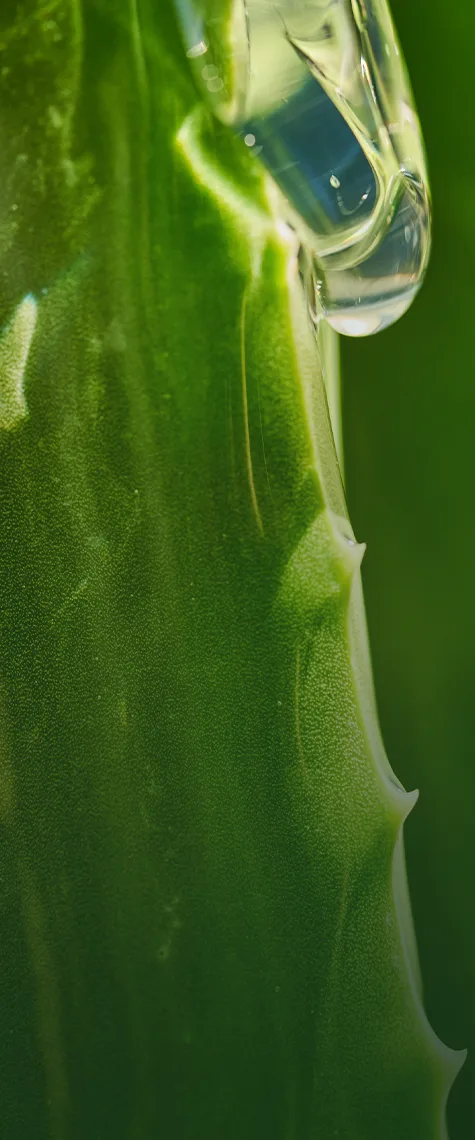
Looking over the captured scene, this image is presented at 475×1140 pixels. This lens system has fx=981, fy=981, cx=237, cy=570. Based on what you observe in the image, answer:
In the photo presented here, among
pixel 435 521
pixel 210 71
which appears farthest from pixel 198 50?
pixel 435 521

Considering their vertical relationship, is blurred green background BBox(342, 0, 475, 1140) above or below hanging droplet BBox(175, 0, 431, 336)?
below

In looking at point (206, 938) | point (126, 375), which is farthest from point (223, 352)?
point (206, 938)

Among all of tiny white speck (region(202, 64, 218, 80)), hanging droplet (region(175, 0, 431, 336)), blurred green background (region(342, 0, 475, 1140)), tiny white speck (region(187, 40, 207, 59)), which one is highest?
tiny white speck (region(187, 40, 207, 59))

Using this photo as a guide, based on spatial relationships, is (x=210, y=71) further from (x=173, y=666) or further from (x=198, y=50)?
(x=173, y=666)

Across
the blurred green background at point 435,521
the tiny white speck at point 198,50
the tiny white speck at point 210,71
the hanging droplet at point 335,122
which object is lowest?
the blurred green background at point 435,521

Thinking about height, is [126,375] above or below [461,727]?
above

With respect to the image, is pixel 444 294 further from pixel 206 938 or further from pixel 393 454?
pixel 206 938

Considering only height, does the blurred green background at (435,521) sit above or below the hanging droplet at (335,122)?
below
